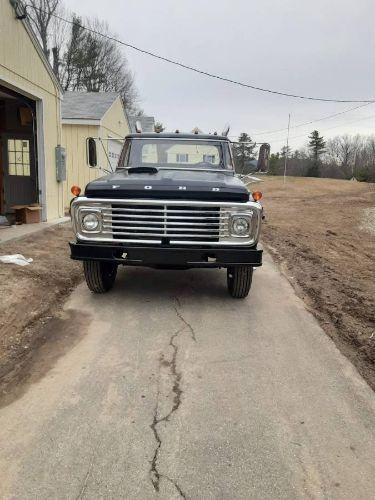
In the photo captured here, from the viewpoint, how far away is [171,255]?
202 inches

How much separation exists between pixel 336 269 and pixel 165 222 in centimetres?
399

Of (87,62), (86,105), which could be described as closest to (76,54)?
(87,62)

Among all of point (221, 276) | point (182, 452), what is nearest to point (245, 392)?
point (182, 452)

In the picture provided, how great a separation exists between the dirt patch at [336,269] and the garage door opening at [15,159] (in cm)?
622

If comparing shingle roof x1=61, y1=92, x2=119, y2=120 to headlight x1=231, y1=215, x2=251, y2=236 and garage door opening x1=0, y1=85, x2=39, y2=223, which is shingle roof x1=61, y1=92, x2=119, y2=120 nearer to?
garage door opening x1=0, y1=85, x2=39, y2=223

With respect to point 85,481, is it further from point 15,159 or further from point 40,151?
point 15,159

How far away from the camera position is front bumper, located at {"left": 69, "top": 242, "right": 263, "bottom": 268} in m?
5.12

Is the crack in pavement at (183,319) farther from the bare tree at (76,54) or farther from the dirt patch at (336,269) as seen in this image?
the bare tree at (76,54)

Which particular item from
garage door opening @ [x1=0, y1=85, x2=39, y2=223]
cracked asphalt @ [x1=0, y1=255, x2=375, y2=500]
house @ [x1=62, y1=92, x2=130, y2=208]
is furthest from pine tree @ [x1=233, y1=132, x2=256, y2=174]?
house @ [x1=62, y1=92, x2=130, y2=208]

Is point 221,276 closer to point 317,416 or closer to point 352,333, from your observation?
point 352,333

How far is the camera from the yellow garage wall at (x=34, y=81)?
8.77m

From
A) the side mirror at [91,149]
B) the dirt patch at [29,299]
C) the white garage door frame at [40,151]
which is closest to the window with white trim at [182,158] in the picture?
the side mirror at [91,149]

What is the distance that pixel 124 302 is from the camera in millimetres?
5648

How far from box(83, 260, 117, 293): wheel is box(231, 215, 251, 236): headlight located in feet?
5.26
